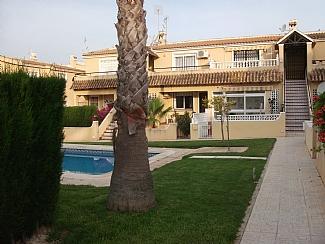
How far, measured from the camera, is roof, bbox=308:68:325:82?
102 ft

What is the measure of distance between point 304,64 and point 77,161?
77.3ft

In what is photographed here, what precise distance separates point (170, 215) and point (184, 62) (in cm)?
3251

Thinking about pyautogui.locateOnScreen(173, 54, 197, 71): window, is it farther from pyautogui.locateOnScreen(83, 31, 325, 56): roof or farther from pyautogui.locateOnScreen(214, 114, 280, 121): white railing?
pyautogui.locateOnScreen(214, 114, 280, 121): white railing

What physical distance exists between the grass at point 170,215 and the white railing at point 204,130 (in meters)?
16.3

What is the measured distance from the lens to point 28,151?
220 inches

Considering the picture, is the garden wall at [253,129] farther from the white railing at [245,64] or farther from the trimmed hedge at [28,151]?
the trimmed hedge at [28,151]

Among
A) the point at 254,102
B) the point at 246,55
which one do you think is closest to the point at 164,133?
the point at 254,102

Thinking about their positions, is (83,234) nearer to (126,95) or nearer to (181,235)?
(181,235)

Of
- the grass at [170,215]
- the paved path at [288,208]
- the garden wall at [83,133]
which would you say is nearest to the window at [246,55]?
the garden wall at [83,133]

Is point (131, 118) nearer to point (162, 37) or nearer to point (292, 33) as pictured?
point (292, 33)

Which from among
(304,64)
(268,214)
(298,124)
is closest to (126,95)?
(268,214)

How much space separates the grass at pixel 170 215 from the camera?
253 inches

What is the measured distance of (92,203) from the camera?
28.3 ft

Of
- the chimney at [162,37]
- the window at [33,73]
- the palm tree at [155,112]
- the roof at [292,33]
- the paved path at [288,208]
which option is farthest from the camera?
the chimney at [162,37]
